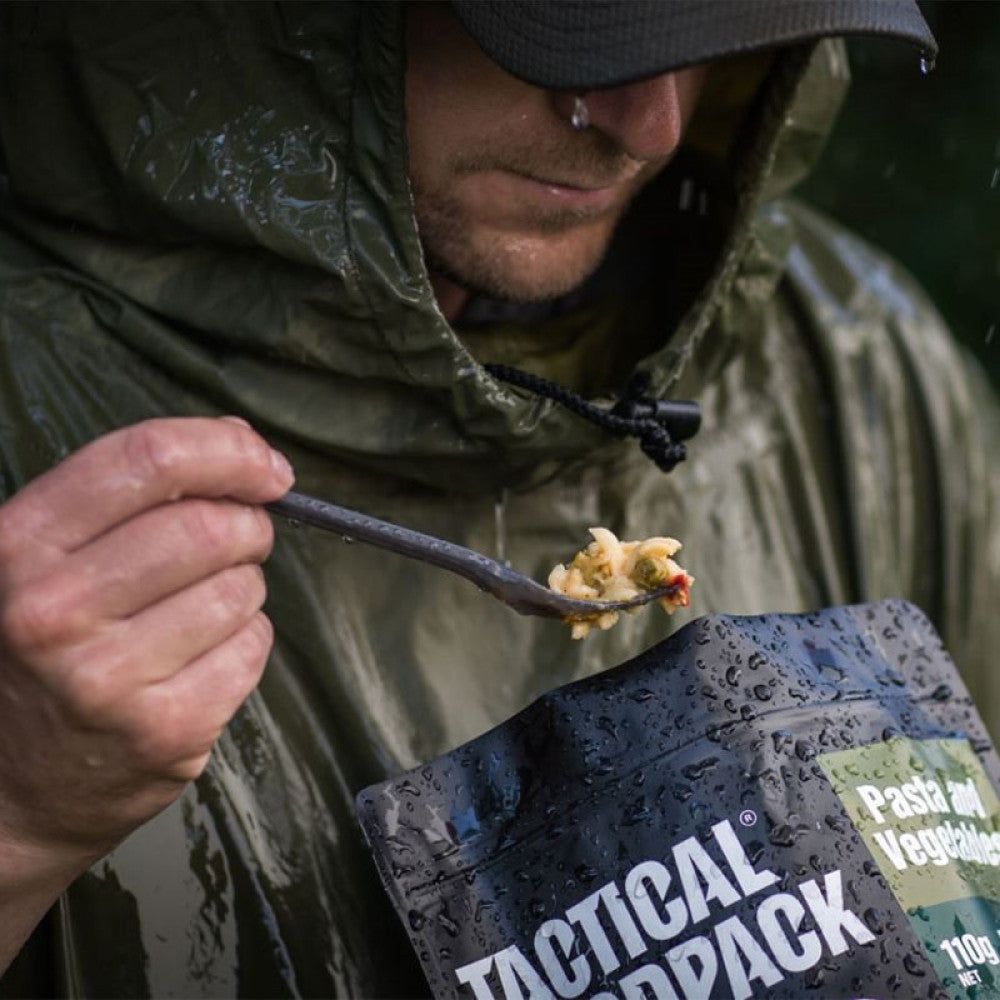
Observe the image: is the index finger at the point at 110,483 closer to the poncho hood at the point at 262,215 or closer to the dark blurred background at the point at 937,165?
the poncho hood at the point at 262,215

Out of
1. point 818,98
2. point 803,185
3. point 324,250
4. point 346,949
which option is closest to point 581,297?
point 818,98

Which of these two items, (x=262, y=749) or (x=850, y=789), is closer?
(x=850, y=789)

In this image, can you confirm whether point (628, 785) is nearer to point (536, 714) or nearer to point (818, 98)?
point (536, 714)

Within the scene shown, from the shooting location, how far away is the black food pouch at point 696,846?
129cm

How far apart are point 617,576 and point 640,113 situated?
553 millimetres

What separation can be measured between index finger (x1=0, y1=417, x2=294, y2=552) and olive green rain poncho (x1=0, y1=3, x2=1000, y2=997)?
436 mm

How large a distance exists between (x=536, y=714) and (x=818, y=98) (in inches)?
44.1

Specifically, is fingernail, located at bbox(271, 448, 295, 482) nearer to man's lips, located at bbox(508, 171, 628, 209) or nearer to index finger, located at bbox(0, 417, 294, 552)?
index finger, located at bbox(0, 417, 294, 552)

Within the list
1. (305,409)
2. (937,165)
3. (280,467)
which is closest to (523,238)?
(305,409)

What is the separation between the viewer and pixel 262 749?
5.26 ft

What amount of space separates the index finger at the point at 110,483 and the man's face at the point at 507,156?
67cm

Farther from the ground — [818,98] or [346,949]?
[818,98]

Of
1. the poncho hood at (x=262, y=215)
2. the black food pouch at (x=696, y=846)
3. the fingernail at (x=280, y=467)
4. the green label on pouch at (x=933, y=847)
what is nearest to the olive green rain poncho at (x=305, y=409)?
the poncho hood at (x=262, y=215)

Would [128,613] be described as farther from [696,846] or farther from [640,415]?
[640,415]
